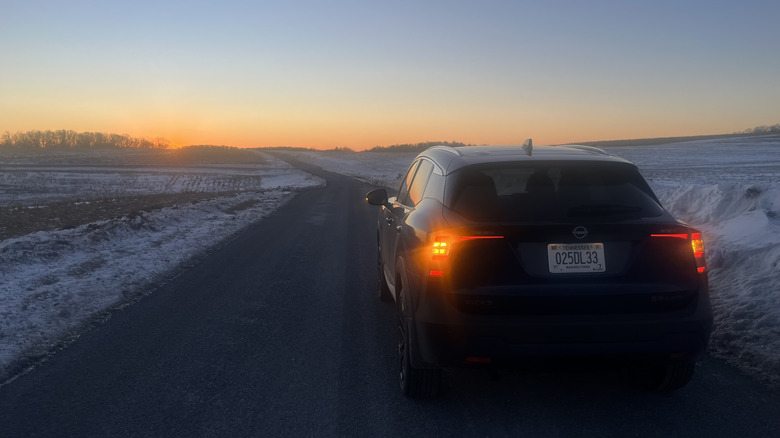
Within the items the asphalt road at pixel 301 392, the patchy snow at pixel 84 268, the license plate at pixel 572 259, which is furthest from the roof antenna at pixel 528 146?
the patchy snow at pixel 84 268

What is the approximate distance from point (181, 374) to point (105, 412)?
0.73m

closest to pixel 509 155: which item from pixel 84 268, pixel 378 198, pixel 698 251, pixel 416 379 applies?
pixel 698 251

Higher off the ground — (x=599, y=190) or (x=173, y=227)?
(x=599, y=190)

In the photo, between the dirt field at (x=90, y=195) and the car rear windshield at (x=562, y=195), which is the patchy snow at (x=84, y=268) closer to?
the dirt field at (x=90, y=195)

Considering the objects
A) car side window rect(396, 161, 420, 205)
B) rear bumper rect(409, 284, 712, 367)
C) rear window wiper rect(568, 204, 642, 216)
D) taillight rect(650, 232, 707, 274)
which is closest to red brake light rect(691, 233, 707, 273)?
taillight rect(650, 232, 707, 274)

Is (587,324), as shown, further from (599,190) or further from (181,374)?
(181,374)

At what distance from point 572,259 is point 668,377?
129 centimetres

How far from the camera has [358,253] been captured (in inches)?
398

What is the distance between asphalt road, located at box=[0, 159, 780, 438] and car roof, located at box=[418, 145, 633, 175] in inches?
59.1

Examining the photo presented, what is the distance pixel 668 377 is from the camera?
4.06 m

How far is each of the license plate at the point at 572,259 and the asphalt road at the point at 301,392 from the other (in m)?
0.62

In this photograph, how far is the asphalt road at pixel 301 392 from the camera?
145 inches

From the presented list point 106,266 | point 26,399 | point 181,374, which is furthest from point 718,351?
point 106,266

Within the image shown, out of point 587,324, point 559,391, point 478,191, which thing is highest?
point 478,191
